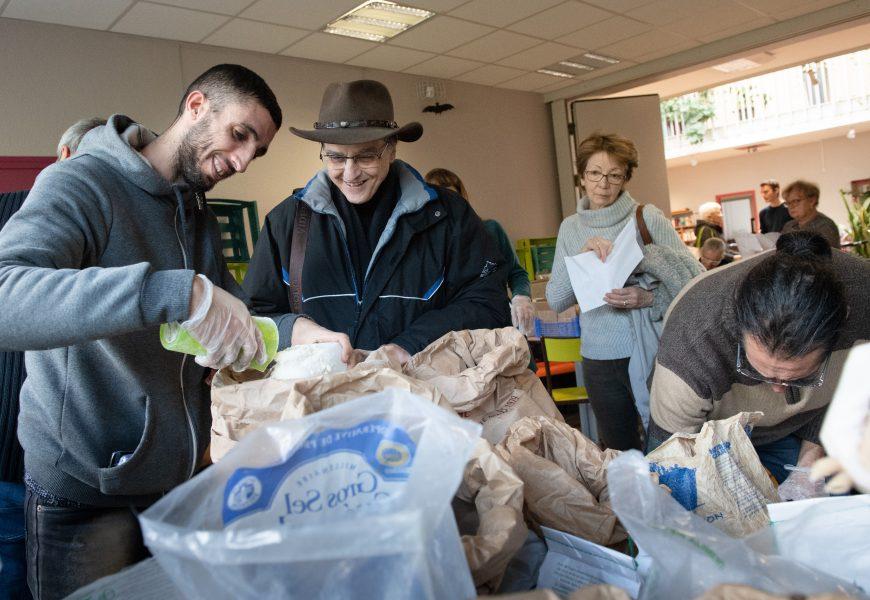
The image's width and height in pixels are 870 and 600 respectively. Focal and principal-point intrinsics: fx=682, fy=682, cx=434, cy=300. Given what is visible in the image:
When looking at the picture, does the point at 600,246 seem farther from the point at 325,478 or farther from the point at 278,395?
the point at 325,478

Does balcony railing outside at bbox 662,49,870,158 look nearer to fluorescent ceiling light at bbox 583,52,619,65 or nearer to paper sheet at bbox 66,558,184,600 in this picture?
fluorescent ceiling light at bbox 583,52,619,65

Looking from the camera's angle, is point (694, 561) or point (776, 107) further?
point (776, 107)

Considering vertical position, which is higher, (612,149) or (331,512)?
(612,149)

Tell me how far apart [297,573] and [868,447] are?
0.46 meters

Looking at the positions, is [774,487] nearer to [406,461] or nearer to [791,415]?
[791,415]

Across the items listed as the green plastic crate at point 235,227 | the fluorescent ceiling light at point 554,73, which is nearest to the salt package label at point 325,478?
the green plastic crate at point 235,227

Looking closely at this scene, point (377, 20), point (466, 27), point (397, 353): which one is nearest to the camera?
point (397, 353)

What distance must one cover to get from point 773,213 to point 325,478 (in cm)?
735

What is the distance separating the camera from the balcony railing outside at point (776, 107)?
43.7 feet

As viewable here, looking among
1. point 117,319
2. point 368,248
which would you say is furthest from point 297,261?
point 117,319

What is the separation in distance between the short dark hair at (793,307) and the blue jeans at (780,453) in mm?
368

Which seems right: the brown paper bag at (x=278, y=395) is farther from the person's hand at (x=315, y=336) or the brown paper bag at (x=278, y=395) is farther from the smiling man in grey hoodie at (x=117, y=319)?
the person's hand at (x=315, y=336)

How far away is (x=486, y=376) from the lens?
3.92ft

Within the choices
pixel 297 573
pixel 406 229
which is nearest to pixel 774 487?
pixel 297 573
